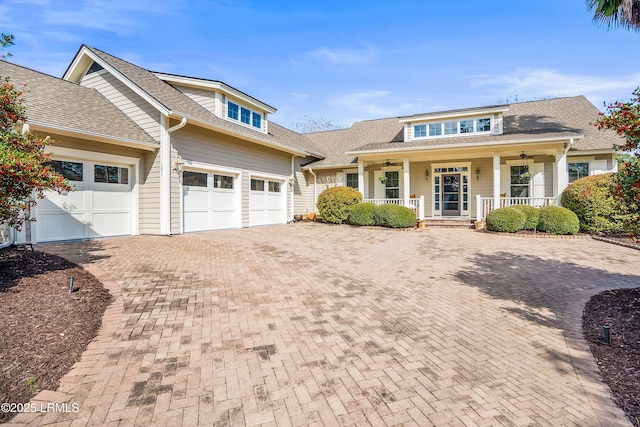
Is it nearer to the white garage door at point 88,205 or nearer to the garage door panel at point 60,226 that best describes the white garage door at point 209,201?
the white garage door at point 88,205

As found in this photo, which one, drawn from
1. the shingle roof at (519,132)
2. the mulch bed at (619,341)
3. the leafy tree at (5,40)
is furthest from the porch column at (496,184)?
the leafy tree at (5,40)

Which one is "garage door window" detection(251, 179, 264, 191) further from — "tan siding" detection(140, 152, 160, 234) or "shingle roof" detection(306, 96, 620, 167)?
"tan siding" detection(140, 152, 160, 234)

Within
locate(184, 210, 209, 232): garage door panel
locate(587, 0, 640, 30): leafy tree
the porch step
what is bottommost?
the porch step

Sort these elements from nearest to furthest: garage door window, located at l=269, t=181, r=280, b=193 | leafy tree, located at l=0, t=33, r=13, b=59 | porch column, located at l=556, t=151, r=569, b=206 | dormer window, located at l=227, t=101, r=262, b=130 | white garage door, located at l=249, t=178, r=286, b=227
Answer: leafy tree, located at l=0, t=33, r=13, b=59
porch column, located at l=556, t=151, r=569, b=206
dormer window, located at l=227, t=101, r=262, b=130
white garage door, located at l=249, t=178, r=286, b=227
garage door window, located at l=269, t=181, r=280, b=193

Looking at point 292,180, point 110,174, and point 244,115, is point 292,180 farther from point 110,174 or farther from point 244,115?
point 110,174

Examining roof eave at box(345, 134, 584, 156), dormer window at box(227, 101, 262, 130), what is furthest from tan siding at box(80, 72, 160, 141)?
roof eave at box(345, 134, 584, 156)

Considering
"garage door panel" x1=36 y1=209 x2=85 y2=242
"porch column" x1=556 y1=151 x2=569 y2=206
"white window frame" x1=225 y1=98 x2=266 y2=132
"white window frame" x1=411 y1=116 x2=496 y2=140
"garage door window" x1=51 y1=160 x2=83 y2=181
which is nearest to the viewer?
"garage door panel" x1=36 y1=209 x2=85 y2=242

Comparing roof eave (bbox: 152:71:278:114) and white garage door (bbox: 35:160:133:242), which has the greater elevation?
roof eave (bbox: 152:71:278:114)

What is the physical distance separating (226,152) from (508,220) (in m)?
11.5

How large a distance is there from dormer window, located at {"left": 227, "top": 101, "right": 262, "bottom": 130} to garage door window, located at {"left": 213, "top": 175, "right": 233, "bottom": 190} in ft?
9.33

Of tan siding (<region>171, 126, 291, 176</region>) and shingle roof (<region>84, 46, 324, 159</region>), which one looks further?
tan siding (<region>171, 126, 291, 176</region>)

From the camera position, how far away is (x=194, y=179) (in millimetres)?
11508

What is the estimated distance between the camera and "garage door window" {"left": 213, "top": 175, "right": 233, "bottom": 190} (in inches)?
489

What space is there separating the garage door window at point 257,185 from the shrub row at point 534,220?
10078 mm
